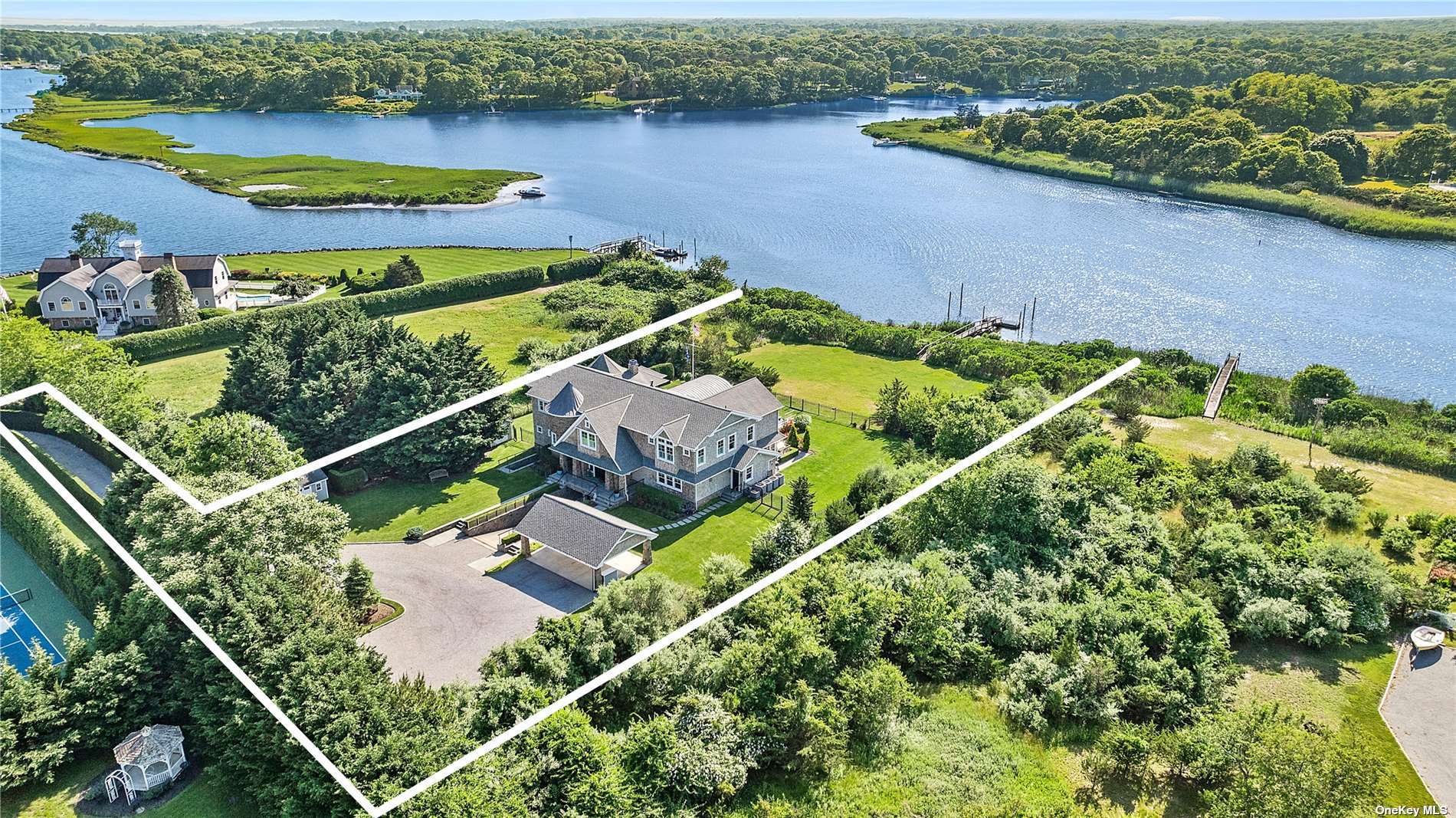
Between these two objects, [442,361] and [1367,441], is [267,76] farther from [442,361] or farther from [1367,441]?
[1367,441]

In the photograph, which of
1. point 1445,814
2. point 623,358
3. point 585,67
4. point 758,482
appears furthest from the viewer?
point 585,67

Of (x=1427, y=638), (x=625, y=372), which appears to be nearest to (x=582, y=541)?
(x=625, y=372)

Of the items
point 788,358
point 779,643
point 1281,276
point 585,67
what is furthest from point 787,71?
point 779,643

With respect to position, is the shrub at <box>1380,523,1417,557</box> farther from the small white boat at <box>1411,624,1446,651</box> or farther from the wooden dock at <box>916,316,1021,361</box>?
the wooden dock at <box>916,316,1021,361</box>

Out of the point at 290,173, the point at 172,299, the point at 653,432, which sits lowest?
the point at 172,299

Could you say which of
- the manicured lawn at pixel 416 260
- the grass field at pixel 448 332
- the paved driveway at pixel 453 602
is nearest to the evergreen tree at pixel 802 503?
the paved driveway at pixel 453 602

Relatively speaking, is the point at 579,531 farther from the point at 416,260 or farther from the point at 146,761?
the point at 416,260
